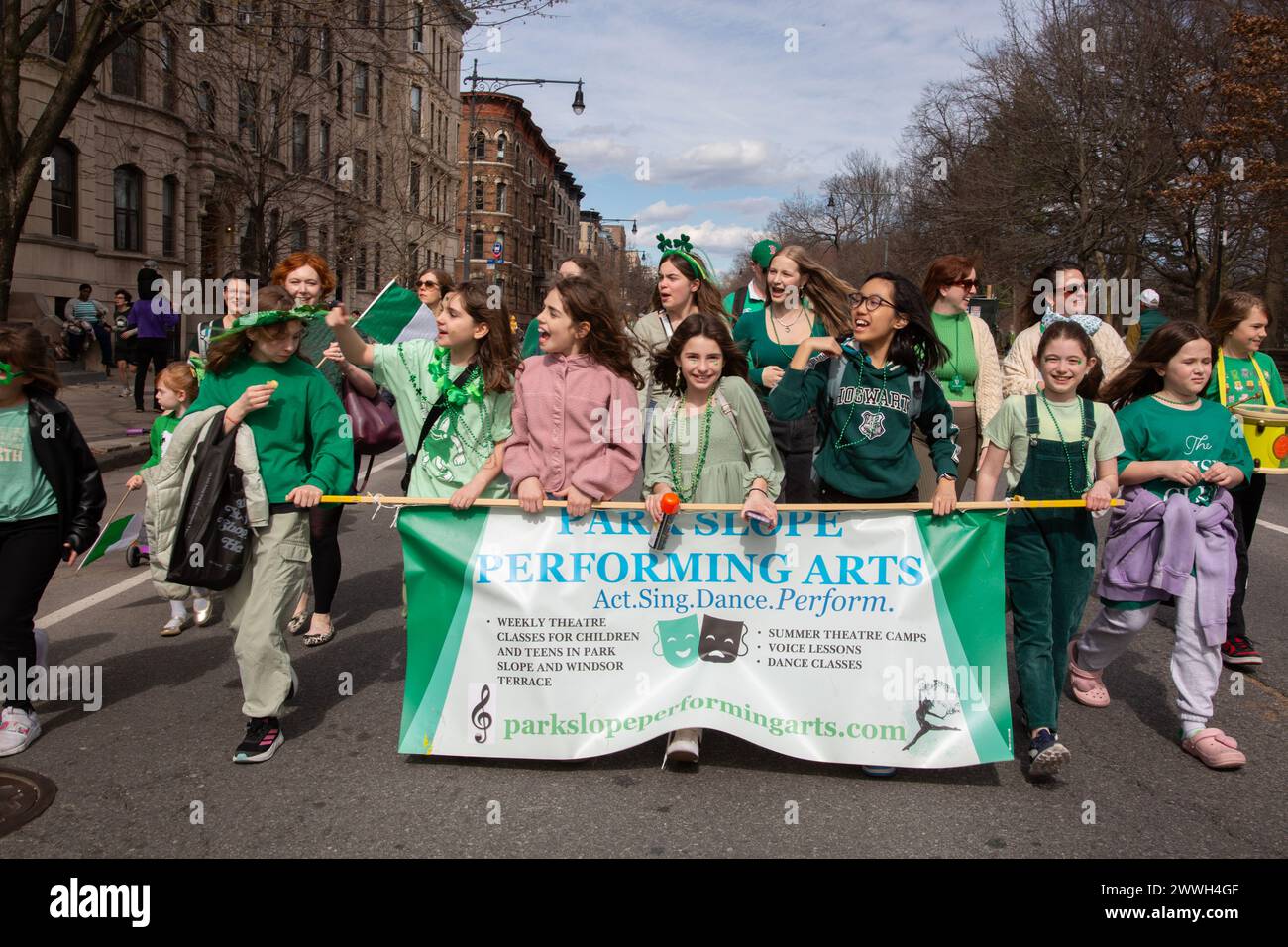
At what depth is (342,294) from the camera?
41.1m

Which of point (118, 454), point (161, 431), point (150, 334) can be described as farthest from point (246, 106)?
point (161, 431)

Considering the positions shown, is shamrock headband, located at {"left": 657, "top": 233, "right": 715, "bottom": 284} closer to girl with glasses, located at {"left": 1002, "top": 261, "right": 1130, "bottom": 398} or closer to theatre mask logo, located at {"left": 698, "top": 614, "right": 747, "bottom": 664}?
girl with glasses, located at {"left": 1002, "top": 261, "right": 1130, "bottom": 398}

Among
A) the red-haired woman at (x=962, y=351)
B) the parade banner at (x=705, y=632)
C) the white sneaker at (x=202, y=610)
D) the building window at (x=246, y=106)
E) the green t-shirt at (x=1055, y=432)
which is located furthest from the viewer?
the building window at (x=246, y=106)

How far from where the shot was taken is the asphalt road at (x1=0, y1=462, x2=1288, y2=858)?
352cm

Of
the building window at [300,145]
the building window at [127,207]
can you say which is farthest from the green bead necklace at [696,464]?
the building window at [127,207]

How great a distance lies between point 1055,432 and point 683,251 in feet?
8.06

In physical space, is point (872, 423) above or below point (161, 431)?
above

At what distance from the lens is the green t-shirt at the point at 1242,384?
18.3 ft

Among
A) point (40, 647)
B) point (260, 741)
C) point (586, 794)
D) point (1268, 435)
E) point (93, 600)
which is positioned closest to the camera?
point (586, 794)

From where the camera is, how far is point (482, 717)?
415cm

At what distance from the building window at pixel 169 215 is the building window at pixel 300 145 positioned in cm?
381

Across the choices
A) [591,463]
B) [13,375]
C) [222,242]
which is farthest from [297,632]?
[222,242]

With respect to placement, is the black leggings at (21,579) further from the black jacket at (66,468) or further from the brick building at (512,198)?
the brick building at (512,198)

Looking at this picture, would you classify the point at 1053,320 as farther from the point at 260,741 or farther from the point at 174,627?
the point at 174,627
